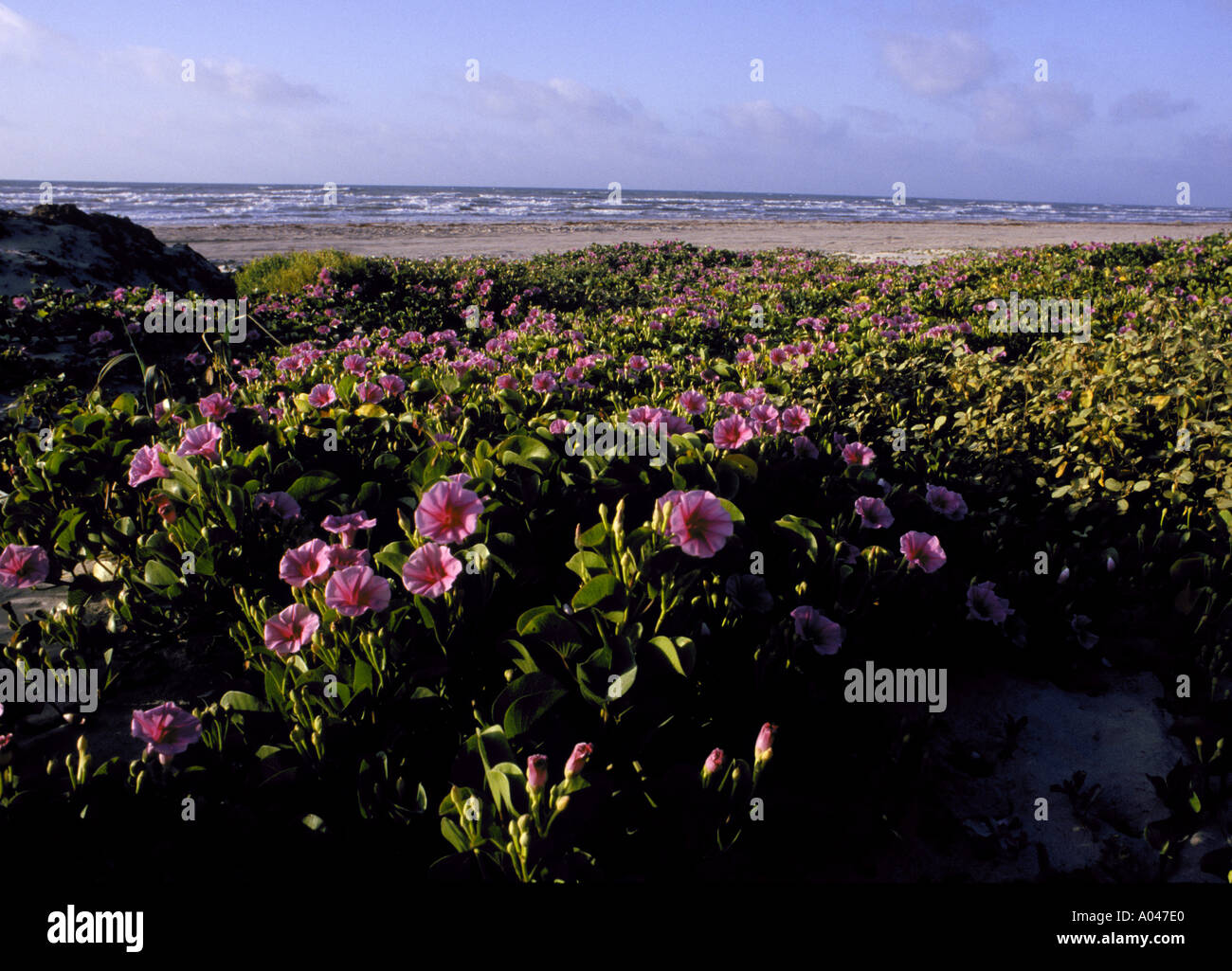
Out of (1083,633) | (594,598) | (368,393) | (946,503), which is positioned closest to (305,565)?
(594,598)

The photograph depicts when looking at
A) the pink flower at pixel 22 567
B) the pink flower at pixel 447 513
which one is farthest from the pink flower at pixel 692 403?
the pink flower at pixel 22 567

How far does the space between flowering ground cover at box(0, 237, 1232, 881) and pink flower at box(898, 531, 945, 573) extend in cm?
1

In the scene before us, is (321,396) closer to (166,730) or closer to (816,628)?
(166,730)

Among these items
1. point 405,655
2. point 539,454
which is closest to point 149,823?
point 405,655

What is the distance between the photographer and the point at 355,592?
5.39 ft

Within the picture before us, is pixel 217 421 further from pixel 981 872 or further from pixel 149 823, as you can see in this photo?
pixel 981 872

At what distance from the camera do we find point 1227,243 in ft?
34.1

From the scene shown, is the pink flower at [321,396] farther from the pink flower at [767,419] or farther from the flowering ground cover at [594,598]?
the pink flower at [767,419]

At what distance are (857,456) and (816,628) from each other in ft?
3.61

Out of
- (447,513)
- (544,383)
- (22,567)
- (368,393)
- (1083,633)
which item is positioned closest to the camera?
(447,513)

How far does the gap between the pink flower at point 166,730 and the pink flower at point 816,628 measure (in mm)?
1468

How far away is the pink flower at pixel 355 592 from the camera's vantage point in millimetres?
1625

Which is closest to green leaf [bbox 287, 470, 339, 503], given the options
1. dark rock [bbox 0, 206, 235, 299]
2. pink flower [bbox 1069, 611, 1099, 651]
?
pink flower [bbox 1069, 611, 1099, 651]
